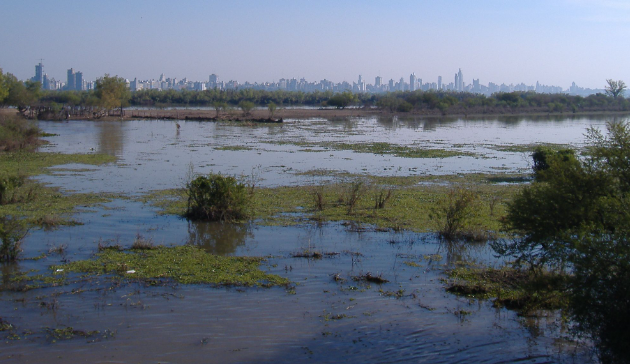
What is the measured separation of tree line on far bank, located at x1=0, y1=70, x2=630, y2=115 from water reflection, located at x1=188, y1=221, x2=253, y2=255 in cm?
4152

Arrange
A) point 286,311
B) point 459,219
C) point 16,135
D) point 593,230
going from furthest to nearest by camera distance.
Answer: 1. point 16,135
2. point 459,219
3. point 286,311
4. point 593,230

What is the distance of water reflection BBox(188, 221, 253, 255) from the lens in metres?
10.7

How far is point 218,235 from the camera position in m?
11.6

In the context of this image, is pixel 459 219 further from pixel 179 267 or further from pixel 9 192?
pixel 9 192

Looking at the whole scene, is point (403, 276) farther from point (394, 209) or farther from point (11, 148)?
point (11, 148)

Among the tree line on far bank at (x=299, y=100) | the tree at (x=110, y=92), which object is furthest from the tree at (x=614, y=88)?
the tree at (x=110, y=92)

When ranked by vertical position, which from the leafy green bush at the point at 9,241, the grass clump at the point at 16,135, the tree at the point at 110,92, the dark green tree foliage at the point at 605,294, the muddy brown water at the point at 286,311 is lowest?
the muddy brown water at the point at 286,311

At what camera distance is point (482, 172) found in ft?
72.0

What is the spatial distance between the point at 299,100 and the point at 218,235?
119 meters

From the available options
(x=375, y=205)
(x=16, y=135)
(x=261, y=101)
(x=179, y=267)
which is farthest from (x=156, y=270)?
(x=261, y=101)

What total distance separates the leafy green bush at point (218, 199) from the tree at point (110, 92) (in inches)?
2318

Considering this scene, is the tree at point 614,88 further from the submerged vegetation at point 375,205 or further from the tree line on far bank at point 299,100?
the submerged vegetation at point 375,205

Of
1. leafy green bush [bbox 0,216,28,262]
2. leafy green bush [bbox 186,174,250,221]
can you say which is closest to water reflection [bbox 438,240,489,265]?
leafy green bush [bbox 186,174,250,221]

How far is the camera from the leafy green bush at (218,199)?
41.2 feet
